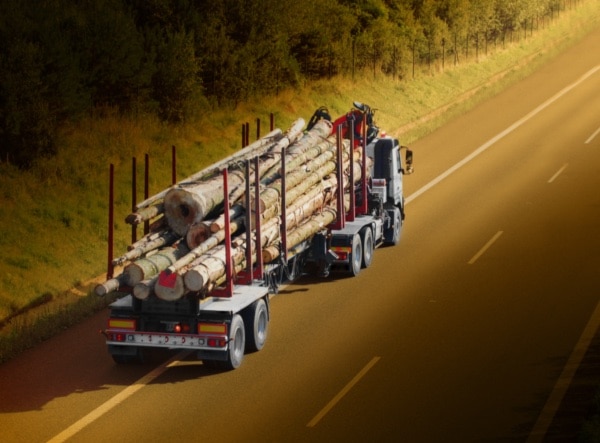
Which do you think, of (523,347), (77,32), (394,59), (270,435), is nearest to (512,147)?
(394,59)

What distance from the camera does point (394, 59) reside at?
5681cm

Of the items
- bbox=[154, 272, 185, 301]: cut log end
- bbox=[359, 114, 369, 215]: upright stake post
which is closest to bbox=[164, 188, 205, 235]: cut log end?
bbox=[154, 272, 185, 301]: cut log end

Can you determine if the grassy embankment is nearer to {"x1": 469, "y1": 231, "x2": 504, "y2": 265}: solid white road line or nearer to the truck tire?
the truck tire

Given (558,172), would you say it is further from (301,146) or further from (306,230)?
(306,230)

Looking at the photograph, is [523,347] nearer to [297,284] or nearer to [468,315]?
[468,315]

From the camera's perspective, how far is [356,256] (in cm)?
2933

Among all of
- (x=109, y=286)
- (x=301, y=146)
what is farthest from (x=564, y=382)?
(x=301, y=146)

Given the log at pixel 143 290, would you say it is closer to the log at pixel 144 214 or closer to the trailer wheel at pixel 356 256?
the log at pixel 144 214

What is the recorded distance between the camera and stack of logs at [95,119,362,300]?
21.7 meters

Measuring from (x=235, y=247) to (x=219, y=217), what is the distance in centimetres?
63

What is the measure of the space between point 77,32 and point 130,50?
194cm

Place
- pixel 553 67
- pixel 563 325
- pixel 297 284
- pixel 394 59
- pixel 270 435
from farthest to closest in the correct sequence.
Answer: pixel 553 67, pixel 394 59, pixel 297 284, pixel 563 325, pixel 270 435

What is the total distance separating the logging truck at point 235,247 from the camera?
21797 millimetres

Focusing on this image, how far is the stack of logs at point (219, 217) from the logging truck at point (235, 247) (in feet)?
0.07
